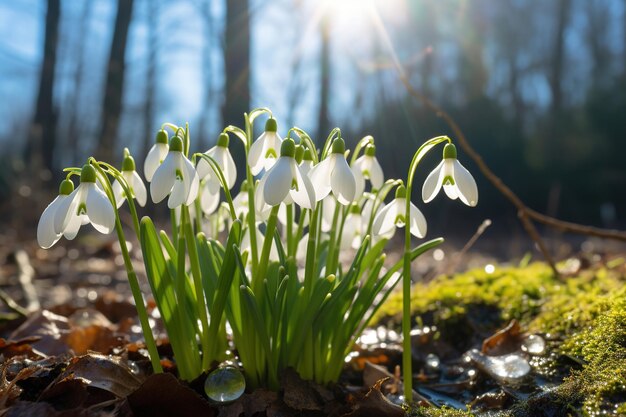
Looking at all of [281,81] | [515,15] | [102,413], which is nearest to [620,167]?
[515,15]

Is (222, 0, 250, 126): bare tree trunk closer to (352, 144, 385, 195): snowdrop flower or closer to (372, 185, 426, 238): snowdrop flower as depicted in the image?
(352, 144, 385, 195): snowdrop flower

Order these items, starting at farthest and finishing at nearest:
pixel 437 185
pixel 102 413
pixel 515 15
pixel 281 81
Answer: pixel 515 15, pixel 281 81, pixel 437 185, pixel 102 413

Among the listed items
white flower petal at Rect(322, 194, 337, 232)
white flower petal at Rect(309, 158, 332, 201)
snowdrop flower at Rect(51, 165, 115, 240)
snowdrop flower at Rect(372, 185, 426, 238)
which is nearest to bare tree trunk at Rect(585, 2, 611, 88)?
white flower petal at Rect(322, 194, 337, 232)

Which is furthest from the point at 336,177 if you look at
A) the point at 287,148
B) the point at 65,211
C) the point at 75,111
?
the point at 75,111

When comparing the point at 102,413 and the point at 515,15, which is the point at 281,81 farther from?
the point at 102,413

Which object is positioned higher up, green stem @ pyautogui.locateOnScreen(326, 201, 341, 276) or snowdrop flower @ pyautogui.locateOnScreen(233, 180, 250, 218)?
snowdrop flower @ pyautogui.locateOnScreen(233, 180, 250, 218)

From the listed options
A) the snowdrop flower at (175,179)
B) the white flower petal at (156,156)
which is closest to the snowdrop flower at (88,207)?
the snowdrop flower at (175,179)

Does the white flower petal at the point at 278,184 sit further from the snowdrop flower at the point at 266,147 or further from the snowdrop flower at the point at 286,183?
the snowdrop flower at the point at 266,147
